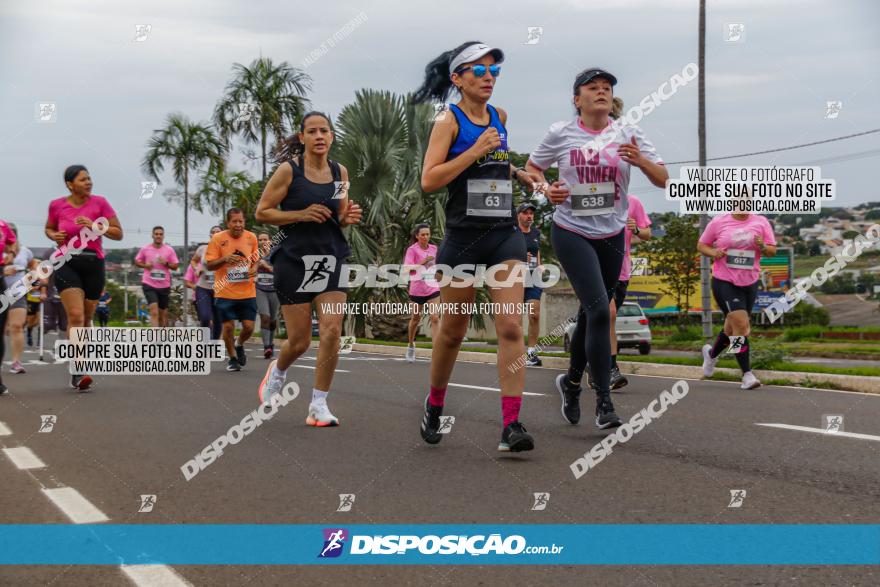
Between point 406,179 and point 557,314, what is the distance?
1482 centimetres

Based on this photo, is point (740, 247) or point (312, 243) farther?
point (740, 247)

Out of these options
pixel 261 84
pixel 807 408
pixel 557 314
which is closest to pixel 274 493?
pixel 807 408

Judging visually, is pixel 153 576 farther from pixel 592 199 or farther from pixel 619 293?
pixel 619 293

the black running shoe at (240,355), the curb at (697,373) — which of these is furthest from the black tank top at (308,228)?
the black running shoe at (240,355)

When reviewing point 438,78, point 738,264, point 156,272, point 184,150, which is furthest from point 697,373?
point 184,150

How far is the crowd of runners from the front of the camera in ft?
17.2

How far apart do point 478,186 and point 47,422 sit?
3.82 meters

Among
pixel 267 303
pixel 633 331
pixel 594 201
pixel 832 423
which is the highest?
pixel 594 201

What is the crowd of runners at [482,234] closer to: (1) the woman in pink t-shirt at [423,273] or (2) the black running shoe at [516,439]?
(2) the black running shoe at [516,439]

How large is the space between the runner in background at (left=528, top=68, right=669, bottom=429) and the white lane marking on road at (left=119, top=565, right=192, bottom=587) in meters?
3.31

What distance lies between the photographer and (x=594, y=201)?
5.98m

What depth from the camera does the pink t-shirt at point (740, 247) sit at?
9516 mm

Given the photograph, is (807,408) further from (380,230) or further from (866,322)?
(866,322)

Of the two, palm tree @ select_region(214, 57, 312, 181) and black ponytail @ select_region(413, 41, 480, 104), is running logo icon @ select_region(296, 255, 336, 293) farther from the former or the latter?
palm tree @ select_region(214, 57, 312, 181)
